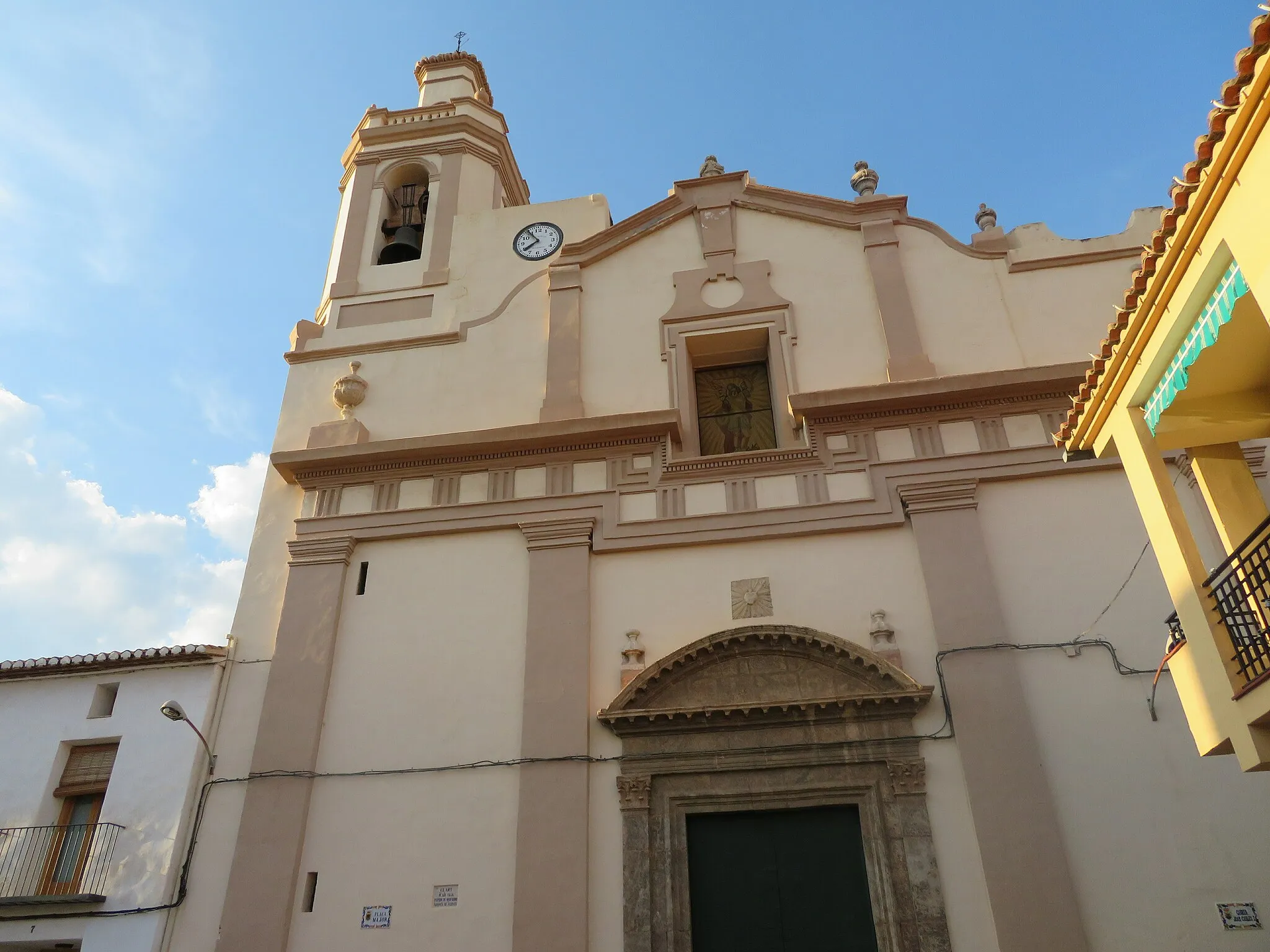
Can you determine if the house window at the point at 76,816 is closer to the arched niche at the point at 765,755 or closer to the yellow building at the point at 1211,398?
the arched niche at the point at 765,755

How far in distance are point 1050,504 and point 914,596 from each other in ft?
5.51

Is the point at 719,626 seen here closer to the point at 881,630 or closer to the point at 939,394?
the point at 881,630

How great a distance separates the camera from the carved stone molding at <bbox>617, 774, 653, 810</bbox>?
8.87 m

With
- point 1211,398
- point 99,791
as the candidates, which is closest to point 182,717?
point 99,791

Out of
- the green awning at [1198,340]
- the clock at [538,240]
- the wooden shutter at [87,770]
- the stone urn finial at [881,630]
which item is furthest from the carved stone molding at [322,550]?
the green awning at [1198,340]

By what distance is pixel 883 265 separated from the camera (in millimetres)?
11641

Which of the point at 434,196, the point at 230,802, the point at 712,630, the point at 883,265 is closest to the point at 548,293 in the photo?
the point at 434,196

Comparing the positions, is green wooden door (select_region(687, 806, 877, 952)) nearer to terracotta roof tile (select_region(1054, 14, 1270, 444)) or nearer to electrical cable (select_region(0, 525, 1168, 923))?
electrical cable (select_region(0, 525, 1168, 923))

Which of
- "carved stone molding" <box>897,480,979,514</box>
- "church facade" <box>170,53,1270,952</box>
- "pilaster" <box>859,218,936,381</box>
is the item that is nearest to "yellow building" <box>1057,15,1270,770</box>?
"church facade" <box>170,53,1270,952</box>

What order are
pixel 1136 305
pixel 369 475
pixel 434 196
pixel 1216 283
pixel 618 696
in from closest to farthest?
pixel 1216 283, pixel 1136 305, pixel 618 696, pixel 369 475, pixel 434 196

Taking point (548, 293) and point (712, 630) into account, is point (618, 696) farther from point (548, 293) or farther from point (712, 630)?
point (548, 293)

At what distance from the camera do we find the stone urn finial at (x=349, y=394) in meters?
12.0

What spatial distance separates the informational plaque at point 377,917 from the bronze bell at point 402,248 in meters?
8.41

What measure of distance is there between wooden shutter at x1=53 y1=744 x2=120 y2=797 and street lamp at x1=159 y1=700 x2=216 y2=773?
2.29ft
